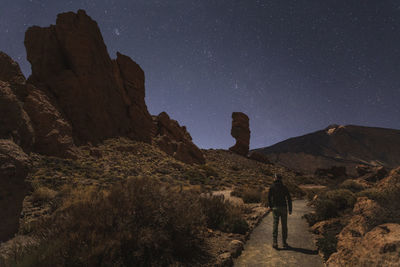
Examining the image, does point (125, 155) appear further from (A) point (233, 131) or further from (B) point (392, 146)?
(B) point (392, 146)

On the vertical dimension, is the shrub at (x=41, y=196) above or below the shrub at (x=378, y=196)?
below

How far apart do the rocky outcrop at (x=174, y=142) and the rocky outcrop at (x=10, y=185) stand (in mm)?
29779

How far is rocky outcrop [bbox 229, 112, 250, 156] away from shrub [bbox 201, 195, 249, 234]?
5577cm

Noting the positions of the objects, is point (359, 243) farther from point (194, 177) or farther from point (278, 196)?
point (194, 177)

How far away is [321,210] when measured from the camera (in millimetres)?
7602

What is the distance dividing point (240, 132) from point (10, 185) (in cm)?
6252

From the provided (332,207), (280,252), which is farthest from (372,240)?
(332,207)

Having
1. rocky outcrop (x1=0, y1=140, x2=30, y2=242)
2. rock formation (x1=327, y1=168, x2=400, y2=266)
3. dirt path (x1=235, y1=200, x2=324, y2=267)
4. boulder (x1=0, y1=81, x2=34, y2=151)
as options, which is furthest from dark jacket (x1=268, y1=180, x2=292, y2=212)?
boulder (x1=0, y1=81, x2=34, y2=151)

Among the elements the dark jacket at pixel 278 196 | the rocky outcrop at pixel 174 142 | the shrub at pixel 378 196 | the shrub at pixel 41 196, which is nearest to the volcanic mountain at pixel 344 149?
the rocky outcrop at pixel 174 142

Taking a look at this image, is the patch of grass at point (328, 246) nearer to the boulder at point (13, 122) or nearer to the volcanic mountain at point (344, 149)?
the boulder at point (13, 122)

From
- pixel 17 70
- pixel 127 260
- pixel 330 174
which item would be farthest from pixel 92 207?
pixel 330 174

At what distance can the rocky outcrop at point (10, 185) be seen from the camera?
176 inches

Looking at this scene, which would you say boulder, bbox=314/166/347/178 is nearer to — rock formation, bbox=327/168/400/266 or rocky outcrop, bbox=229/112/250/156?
rocky outcrop, bbox=229/112/250/156

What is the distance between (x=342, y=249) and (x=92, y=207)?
5.03 meters
